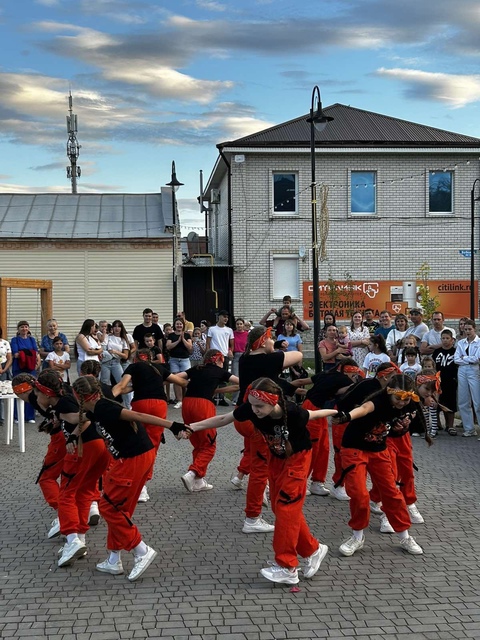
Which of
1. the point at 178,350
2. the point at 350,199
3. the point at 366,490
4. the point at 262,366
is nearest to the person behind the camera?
the point at 366,490

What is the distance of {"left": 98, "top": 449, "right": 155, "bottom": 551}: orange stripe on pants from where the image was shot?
621cm

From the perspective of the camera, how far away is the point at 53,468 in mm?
7441

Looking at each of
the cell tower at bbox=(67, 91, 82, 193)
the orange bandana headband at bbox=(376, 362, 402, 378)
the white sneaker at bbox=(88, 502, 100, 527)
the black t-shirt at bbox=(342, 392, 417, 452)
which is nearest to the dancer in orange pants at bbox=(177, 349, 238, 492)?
the white sneaker at bbox=(88, 502, 100, 527)

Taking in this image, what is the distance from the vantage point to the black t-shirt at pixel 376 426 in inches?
270

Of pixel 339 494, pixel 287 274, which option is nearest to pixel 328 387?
pixel 339 494

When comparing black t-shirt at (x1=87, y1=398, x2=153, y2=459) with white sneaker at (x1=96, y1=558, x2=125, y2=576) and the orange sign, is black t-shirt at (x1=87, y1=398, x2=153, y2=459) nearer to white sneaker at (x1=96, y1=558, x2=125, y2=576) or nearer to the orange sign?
white sneaker at (x1=96, y1=558, x2=125, y2=576)

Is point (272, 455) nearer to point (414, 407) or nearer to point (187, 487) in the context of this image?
point (414, 407)

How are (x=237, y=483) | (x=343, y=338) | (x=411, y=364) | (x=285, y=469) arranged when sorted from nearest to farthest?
(x=285, y=469) → (x=237, y=483) → (x=411, y=364) → (x=343, y=338)

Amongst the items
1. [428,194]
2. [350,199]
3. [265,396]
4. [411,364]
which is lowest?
[411,364]

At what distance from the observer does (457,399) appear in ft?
45.9

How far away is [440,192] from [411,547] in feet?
79.8

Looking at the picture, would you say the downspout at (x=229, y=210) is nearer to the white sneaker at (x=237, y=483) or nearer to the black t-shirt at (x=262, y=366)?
the white sneaker at (x=237, y=483)

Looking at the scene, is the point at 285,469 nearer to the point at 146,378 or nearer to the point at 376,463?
the point at 376,463

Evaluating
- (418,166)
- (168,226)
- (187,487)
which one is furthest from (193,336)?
(418,166)
